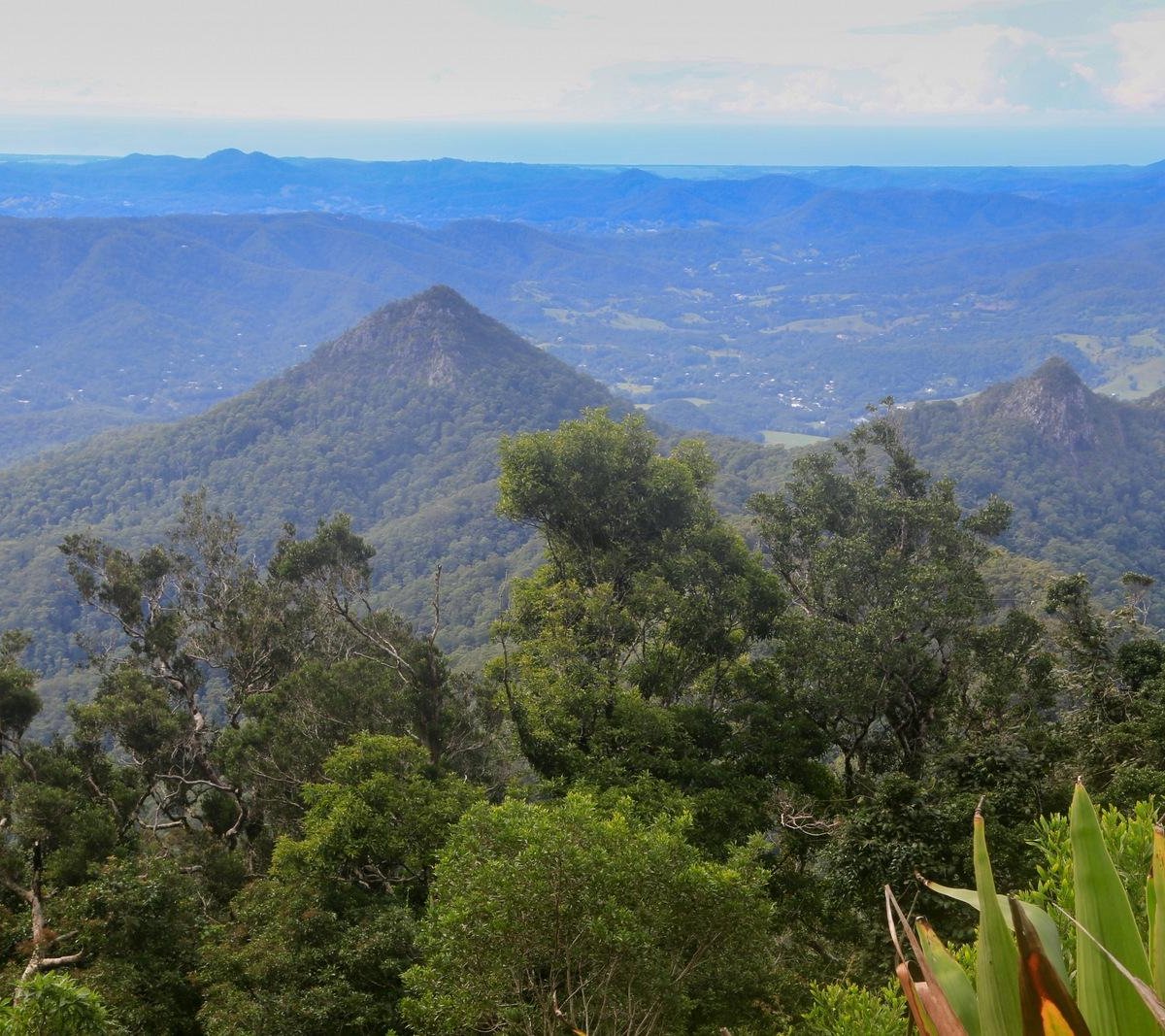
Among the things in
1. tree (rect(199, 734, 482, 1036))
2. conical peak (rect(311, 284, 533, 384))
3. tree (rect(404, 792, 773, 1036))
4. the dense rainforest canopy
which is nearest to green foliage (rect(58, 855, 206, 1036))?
the dense rainforest canopy

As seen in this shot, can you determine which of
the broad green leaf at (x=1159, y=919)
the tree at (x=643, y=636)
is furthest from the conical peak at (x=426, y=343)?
the broad green leaf at (x=1159, y=919)

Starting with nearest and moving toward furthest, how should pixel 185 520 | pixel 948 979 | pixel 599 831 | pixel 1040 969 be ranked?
1. pixel 1040 969
2. pixel 948 979
3. pixel 599 831
4. pixel 185 520

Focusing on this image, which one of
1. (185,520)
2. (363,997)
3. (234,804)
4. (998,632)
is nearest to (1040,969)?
(363,997)

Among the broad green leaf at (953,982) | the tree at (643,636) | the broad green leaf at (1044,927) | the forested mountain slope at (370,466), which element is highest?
the broad green leaf at (1044,927)

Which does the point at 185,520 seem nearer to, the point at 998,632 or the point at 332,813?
the point at 332,813

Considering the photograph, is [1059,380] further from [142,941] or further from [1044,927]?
[1044,927]

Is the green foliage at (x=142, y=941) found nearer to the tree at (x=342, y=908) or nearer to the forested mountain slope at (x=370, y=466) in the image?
the tree at (x=342, y=908)

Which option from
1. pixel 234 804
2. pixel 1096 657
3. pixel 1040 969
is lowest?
pixel 234 804
